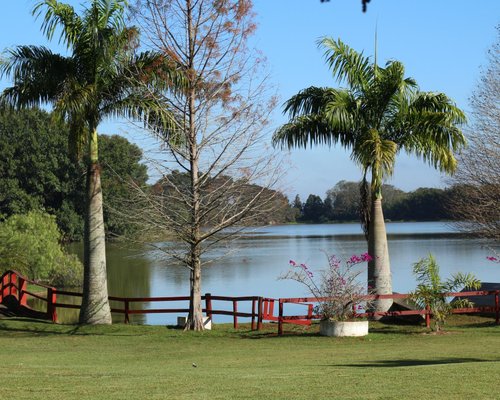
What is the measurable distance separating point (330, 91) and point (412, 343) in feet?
32.0

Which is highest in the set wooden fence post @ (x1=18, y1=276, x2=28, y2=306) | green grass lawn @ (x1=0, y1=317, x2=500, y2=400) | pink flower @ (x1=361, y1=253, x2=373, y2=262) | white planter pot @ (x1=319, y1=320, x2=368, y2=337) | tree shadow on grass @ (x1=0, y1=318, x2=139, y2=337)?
pink flower @ (x1=361, y1=253, x2=373, y2=262)

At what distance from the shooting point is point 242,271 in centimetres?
5397

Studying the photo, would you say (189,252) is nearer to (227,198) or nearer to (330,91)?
(227,198)

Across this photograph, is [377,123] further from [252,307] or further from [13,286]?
[13,286]

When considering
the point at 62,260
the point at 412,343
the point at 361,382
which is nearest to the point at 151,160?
the point at 412,343

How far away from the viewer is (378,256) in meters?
26.0

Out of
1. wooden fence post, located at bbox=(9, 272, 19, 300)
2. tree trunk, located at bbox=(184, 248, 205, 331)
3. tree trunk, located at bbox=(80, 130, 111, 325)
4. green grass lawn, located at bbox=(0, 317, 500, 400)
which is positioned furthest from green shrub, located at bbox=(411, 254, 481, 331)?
wooden fence post, located at bbox=(9, 272, 19, 300)

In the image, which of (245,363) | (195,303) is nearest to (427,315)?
(195,303)

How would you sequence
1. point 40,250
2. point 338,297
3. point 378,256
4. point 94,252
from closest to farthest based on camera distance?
1. point 338,297
2. point 94,252
3. point 378,256
4. point 40,250

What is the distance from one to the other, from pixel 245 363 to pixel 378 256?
10.6 metres

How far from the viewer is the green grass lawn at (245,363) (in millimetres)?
10758

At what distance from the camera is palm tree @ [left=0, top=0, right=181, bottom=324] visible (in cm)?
2378

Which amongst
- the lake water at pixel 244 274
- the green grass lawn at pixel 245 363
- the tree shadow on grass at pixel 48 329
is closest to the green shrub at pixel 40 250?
the lake water at pixel 244 274

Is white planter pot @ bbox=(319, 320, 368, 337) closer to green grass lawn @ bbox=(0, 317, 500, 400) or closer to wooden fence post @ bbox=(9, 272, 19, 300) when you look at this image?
green grass lawn @ bbox=(0, 317, 500, 400)
